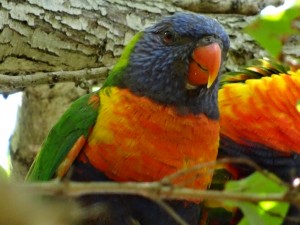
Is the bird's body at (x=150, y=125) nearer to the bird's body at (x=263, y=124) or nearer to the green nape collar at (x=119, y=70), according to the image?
the green nape collar at (x=119, y=70)

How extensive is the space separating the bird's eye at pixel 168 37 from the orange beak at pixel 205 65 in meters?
0.17

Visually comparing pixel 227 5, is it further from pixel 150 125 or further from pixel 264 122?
pixel 150 125

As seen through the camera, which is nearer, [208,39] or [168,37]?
[208,39]

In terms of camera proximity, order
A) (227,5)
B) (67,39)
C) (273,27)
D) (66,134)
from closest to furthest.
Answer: (273,27) → (66,134) → (67,39) → (227,5)

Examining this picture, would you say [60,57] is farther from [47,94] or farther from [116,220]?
[116,220]

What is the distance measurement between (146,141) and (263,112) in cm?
69

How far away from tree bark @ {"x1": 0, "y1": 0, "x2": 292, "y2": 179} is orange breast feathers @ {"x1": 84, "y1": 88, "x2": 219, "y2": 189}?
47 centimetres

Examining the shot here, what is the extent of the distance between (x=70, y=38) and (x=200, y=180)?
3.42 ft

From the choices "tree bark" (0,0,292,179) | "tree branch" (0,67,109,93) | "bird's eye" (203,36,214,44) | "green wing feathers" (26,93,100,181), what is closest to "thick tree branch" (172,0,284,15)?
"tree bark" (0,0,292,179)

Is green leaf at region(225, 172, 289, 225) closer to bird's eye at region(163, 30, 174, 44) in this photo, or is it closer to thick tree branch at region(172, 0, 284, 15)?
bird's eye at region(163, 30, 174, 44)

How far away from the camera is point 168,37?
7.47ft

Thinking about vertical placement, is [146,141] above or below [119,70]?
below

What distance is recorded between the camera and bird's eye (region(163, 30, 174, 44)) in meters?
2.26

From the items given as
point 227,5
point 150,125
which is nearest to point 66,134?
point 150,125
